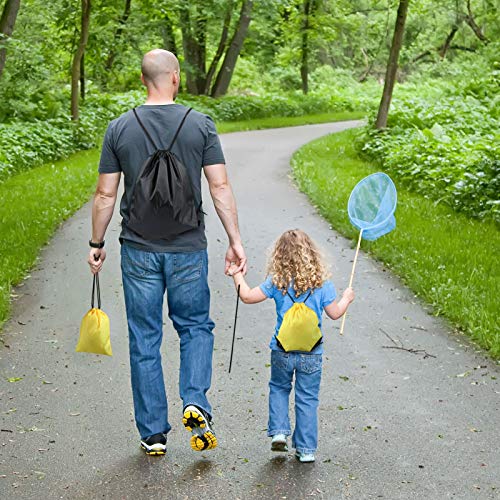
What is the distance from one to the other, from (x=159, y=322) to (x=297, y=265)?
82 cm

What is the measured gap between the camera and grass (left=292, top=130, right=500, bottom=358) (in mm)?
7465

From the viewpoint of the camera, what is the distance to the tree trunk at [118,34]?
25753 mm

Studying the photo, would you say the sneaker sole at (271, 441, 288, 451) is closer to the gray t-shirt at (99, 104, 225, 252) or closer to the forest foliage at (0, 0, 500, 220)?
the gray t-shirt at (99, 104, 225, 252)

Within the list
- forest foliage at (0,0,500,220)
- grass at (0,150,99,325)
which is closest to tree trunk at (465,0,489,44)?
forest foliage at (0,0,500,220)

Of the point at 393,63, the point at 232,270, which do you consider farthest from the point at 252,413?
the point at 393,63

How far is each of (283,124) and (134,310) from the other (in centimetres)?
2594

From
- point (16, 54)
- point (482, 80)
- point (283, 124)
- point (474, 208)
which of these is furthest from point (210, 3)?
point (474, 208)

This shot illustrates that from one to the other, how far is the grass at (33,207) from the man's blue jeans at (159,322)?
2961mm

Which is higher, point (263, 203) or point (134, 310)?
point (134, 310)

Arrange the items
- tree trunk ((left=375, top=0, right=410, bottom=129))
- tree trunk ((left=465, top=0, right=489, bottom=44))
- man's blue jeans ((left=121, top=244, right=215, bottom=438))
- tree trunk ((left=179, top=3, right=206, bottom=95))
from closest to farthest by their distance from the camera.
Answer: man's blue jeans ((left=121, top=244, right=215, bottom=438)) → tree trunk ((left=375, top=0, right=410, bottom=129)) → tree trunk ((left=179, top=3, right=206, bottom=95)) → tree trunk ((left=465, top=0, right=489, bottom=44))

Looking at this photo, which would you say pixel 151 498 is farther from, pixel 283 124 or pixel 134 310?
pixel 283 124

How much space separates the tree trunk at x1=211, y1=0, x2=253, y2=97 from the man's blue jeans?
89.8ft

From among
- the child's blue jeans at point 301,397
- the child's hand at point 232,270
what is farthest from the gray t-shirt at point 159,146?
the child's blue jeans at point 301,397

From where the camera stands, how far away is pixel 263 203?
45.1 feet
